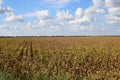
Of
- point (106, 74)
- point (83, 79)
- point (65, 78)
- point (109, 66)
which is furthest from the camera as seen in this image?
point (109, 66)

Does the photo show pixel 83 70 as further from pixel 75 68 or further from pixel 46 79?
pixel 46 79

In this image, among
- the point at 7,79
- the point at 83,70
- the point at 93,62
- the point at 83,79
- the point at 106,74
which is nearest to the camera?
the point at 7,79

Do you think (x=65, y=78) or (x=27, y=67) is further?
(x=27, y=67)

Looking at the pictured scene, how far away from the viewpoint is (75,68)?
47.7 ft

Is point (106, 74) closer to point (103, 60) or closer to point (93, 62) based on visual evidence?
point (93, 62)

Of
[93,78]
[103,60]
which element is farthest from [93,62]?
[93,78]

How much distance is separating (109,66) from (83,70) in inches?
90.4

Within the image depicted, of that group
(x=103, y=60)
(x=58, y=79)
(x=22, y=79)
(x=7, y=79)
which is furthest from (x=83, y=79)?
(x=103, y=60)

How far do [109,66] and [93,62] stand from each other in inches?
56.9

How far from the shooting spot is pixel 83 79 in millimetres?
11008

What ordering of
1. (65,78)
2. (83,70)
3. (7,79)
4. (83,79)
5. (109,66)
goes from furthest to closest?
(109,66) → (83,70) → (83,79) → (65,78) → (7,79)

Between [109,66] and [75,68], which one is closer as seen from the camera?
[75,68]

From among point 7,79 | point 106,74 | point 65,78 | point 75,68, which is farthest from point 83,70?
point 7,79

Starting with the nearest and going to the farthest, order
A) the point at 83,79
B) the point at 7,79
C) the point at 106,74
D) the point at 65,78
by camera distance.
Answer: the point at 7,79 → the point at 65,78 → the point at 83,79 → the point at 106,74
